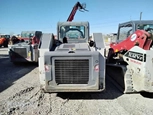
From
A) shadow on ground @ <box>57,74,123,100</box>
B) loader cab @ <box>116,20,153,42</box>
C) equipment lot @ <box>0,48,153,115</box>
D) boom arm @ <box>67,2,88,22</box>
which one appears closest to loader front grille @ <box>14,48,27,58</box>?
equipment lot @ <box>0,48,153,115</box>

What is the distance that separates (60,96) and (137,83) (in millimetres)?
2111

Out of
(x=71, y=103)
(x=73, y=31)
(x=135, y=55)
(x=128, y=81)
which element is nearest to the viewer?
(x=71, y=103)

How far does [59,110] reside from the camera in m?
3.52

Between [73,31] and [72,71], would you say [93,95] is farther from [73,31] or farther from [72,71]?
[73,31]

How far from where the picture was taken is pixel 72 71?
12.4 feet

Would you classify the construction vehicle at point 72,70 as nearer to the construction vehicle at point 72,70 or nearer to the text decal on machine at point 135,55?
the construction vehicle at point 72,70

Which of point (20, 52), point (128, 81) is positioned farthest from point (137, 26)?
point (20, 52)

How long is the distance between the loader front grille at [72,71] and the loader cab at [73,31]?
1864 millimetres

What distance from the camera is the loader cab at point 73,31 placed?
5.48m

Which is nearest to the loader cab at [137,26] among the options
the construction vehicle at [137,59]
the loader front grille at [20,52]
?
the construction vehicle at [137,59]

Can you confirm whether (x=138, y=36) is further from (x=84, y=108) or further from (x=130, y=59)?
(x=84, y=108)

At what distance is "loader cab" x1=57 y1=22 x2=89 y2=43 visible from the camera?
5477 mm

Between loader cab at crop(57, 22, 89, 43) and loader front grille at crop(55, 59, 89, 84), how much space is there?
1.86m

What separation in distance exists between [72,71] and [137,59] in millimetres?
1724
